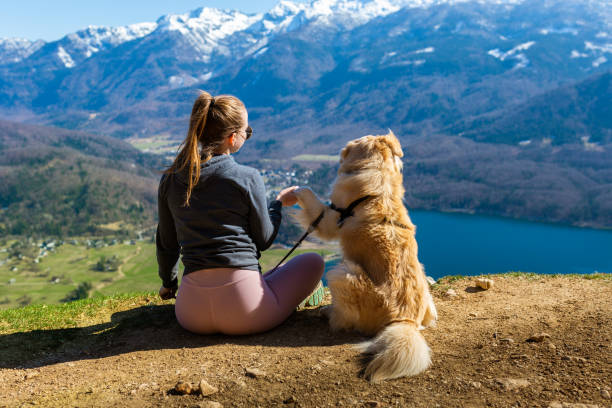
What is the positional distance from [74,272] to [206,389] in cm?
8049

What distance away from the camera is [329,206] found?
502cm

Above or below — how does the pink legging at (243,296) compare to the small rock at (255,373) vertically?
above

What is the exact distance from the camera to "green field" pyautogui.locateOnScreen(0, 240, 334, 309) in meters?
55.8

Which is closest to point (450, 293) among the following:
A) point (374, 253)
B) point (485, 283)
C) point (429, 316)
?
point (485, 283)

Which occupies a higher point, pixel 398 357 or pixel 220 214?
pixel 220 214

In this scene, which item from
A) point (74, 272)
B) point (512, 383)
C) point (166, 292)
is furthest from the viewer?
point (74, 272)

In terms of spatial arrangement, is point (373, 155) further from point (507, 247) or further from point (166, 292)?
point (507, 247)

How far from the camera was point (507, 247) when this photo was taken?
3071 inches

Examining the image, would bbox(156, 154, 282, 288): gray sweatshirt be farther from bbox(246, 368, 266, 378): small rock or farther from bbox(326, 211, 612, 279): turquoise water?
bbox(326, 211, 612, 279): turquoise water

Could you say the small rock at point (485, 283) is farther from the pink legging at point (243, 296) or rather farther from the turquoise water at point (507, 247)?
the turquoise water at point (507, 247)

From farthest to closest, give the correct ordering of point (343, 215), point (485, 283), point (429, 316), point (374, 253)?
Result: point (485, 283)
point (343, 215)
point (429, 316)
point (374, 253)

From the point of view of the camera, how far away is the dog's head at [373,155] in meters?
4.85

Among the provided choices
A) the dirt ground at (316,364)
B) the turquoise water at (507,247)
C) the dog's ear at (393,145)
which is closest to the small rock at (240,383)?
the dirt ground at (316,364)

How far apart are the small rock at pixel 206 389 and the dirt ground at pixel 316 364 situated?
0.04 metres
